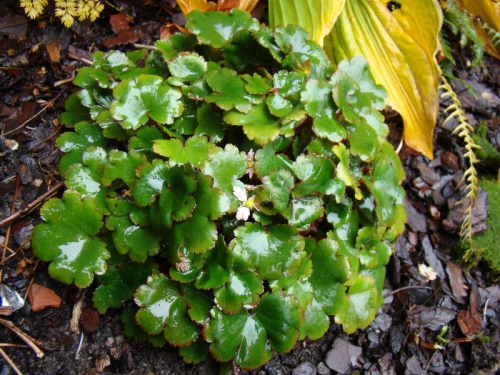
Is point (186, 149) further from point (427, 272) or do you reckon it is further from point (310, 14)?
point (427, 272)

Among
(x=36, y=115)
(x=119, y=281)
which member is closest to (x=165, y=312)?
(x=119, y=281)

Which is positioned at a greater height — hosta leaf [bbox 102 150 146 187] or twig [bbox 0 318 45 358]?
hosta leaf [bbox 102 150 146 187]

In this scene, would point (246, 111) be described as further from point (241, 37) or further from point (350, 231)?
point (350, 231)

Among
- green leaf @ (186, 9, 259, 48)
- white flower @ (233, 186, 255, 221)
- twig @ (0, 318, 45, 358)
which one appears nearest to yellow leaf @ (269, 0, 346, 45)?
green leaf @ (186, 9, 259, 48)

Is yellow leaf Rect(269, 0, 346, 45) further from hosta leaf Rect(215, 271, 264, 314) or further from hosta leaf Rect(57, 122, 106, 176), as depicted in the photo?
hosta leaf Rect(215, 271, 264, 314)

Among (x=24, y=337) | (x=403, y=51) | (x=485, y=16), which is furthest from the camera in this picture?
(x=485, y=16)

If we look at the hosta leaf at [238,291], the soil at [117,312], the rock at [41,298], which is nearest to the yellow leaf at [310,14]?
the soil at [117,312]

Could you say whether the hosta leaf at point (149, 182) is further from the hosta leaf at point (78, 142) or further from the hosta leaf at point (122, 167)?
the hosta leaf at point (78, 142)
